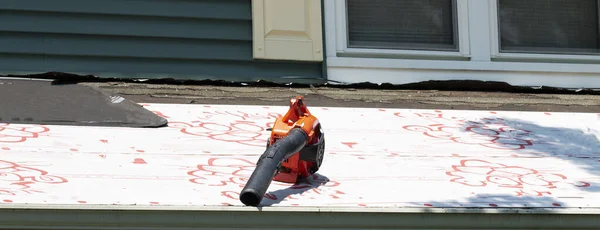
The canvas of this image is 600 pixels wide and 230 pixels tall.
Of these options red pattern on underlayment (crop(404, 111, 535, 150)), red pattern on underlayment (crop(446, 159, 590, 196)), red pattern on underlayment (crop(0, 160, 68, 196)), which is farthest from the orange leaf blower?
red pattern on underlayment (crop(404, 111, 535, 150))

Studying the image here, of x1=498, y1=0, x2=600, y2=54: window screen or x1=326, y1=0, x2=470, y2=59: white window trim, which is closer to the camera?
x1=326, y1=0, x2=470, y2=59: white window trim

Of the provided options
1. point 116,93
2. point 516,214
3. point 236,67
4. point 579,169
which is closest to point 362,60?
point 236,67

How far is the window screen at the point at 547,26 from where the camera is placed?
6680 mm

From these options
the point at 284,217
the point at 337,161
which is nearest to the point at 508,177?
the point at 337,161

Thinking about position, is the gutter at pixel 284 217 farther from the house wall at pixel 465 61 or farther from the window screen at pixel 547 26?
the window screen at pixel 547 26

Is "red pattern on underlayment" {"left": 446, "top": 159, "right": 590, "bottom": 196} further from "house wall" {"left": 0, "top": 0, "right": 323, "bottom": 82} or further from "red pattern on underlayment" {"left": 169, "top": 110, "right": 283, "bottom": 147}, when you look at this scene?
"house wall" {"left": 0, "top": 0, "right": 323, "bottom": 82}

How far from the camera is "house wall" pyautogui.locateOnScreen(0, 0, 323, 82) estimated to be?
592cm

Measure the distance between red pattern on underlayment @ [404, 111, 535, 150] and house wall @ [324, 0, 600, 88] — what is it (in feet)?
2.79

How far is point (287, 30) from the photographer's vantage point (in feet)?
20.5

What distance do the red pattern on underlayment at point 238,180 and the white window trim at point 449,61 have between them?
2.04m

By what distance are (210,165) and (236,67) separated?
1.97 meters

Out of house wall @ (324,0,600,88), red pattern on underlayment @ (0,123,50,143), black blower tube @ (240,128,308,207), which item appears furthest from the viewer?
house wall @ (324,0,600,88)

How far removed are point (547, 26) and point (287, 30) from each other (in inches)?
69.1

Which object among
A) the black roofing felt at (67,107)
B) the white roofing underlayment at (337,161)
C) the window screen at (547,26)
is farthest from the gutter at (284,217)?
the window screen at (547,26)
